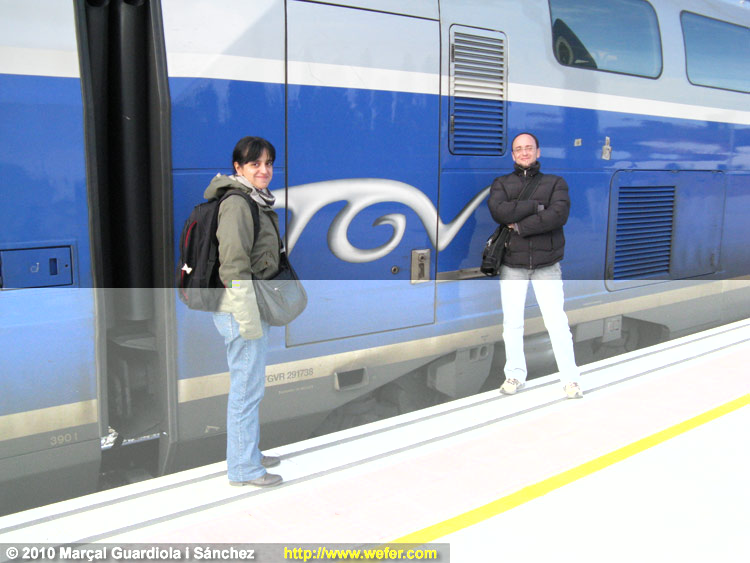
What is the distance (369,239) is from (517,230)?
102cm

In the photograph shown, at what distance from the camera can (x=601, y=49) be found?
514 centimetres

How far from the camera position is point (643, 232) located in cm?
560

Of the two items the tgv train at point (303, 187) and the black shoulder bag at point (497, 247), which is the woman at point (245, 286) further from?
the black shoulder bag at point (497, 247)

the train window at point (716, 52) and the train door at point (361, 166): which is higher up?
the train window at point (716, 52)

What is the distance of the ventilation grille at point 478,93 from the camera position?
13.8 feet

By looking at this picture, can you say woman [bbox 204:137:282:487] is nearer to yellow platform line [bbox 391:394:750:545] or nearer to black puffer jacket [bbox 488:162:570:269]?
yellow platform line [bbox 391:394:750:545]

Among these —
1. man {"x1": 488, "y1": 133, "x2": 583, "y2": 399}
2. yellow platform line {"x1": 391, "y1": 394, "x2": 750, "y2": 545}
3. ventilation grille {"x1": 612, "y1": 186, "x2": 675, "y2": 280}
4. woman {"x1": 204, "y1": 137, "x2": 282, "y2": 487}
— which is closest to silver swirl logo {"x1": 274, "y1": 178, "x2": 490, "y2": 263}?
man {"x1": 488, "y1": 133, "x2": 583, "y2": 399}

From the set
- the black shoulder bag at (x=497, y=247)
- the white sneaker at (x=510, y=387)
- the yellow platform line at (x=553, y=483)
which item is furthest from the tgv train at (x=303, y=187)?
the yellow platform line at (x=553, y=483)

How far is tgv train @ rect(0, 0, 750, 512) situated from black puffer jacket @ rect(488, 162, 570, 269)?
0.67ft

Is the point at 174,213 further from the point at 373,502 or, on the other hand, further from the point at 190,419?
the point at 373,502

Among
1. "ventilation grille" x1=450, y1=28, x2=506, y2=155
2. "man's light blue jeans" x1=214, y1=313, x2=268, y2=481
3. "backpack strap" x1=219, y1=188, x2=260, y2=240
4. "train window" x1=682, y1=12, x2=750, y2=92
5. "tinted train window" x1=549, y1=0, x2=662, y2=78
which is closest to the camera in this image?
"backpack strap" x1=219, y1=188, x2=260, y2=240

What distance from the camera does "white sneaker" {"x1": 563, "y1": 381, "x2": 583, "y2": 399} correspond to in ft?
14.5

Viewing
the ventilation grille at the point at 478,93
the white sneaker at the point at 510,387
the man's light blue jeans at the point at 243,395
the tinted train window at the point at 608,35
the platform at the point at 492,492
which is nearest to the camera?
the platform at the point at 492,492

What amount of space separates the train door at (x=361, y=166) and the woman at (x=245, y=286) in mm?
548
